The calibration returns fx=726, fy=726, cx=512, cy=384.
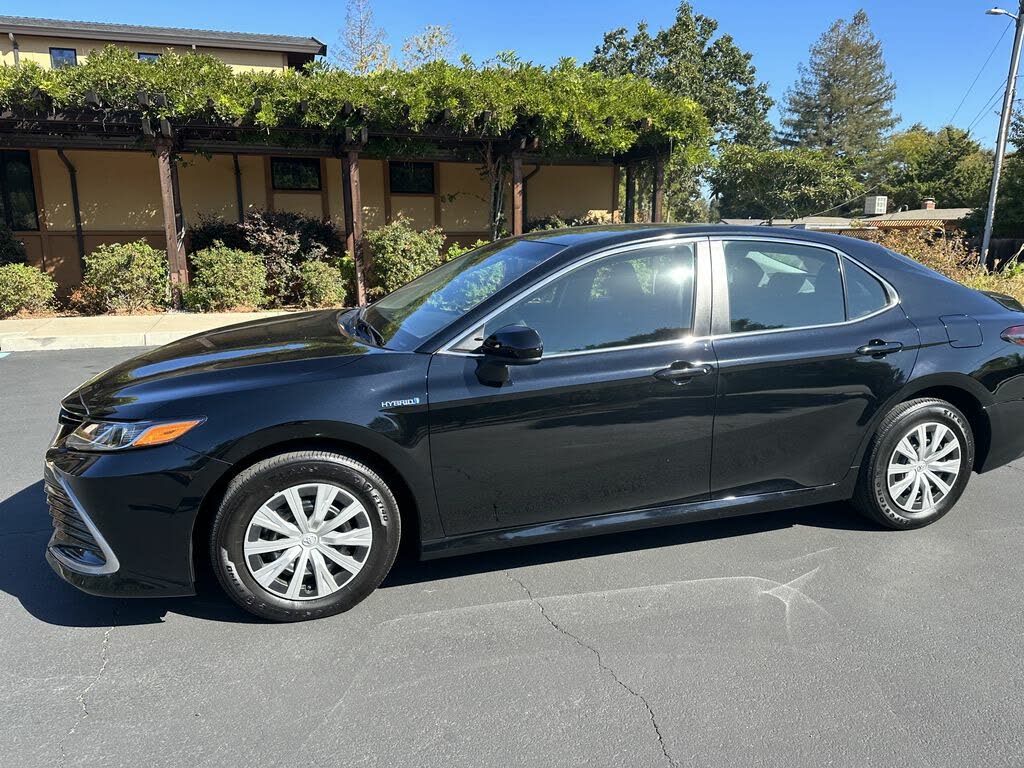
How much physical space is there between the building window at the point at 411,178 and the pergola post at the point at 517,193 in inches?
151

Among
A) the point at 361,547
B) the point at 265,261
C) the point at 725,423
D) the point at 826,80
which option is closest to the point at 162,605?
the point at 361,547

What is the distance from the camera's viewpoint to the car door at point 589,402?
3.14m

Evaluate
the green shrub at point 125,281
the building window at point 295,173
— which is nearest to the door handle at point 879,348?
the green shrub at point 125,281

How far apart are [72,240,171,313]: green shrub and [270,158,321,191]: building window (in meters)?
4.50

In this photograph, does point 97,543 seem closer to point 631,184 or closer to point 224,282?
point 224,282

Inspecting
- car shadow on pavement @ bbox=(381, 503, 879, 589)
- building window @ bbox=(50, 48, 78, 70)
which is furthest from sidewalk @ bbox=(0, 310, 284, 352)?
building window @ bbox=(50, 48, 78, 70)

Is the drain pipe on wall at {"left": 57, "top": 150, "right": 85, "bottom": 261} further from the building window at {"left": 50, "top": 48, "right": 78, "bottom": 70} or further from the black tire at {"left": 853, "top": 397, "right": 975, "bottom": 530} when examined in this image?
the black tire at {"left": 853, "top": 397, "right": 975, "bottom": 530}

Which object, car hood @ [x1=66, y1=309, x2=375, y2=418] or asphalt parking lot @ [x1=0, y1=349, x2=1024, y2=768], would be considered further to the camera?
car hood @ [x1=66, y1=309, x2=375, y2=418]

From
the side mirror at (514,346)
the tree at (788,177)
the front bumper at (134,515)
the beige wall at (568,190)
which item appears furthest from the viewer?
the tree at (788,177)

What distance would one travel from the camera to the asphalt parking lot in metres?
2.38

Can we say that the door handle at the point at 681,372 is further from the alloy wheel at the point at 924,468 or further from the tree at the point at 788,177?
the tree at the point at 788,177

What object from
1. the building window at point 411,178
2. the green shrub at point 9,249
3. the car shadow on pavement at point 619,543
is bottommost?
the car shadow on pavement at point 619,543

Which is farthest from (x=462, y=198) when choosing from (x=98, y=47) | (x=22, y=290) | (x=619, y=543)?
(x=619, y=543)

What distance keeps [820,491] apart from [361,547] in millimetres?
2360
